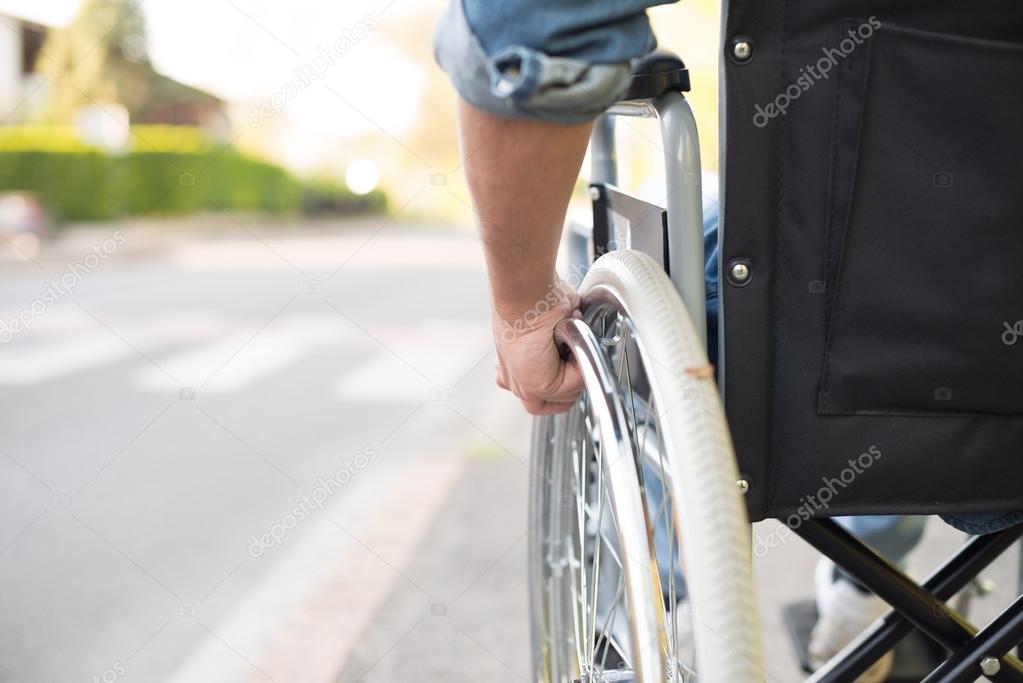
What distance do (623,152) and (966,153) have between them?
904mm

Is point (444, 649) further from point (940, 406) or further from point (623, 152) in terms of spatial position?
point (940, 406)

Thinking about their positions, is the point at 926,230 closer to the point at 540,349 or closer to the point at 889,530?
the point at 540,349

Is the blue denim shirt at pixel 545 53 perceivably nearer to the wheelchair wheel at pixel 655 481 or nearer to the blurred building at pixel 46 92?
the wheelchair wheel at pixel 655 481

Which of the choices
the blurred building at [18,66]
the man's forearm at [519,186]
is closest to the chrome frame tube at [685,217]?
the man's forearm at [519,186]

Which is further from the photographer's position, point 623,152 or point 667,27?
point 667,27

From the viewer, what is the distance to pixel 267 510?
4176 mm

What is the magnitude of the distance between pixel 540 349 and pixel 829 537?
50cm

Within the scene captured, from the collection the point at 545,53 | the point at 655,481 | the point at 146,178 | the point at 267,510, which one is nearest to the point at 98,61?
the point at 146,178

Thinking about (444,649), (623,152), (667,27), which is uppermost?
(623,152)

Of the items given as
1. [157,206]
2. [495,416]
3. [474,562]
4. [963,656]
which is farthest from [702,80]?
[157,206]

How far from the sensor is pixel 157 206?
2441 centimetres

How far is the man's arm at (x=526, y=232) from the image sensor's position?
1.21m

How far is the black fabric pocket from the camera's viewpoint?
1244mm

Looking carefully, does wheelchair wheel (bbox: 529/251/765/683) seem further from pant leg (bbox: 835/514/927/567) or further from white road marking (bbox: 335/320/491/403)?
white road marking (bbox: 335/320/491/403)
